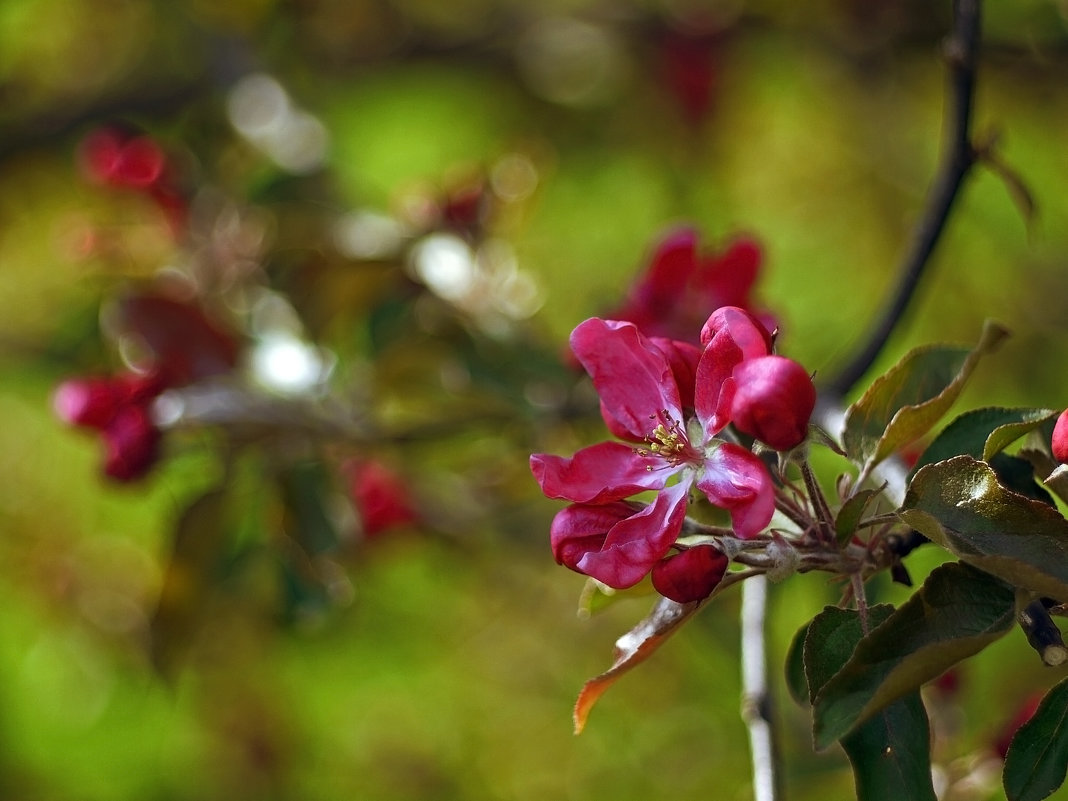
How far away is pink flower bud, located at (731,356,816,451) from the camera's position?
0.76 metres

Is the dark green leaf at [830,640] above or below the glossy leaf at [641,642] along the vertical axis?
above

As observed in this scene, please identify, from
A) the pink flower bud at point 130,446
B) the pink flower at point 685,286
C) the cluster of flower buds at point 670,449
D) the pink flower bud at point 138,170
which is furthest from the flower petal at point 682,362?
the pink flower bud at point 138,170

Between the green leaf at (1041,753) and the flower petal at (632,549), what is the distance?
0.30 m

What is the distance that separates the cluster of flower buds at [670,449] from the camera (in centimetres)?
77

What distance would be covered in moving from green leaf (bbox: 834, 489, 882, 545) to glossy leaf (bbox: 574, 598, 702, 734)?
0.12 m

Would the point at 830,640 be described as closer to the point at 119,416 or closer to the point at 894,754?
the point at 894,754

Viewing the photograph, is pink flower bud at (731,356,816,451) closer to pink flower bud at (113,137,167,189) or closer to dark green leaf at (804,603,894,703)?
dark green leaf at (804,603,894,703)

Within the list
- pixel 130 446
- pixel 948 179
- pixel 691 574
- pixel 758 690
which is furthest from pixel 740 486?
pixel 130 446

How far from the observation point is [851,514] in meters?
0.81

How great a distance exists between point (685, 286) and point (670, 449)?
0.53 meters

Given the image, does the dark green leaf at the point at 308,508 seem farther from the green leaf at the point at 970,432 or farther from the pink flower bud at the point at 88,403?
the green leaf at the point at 970,432

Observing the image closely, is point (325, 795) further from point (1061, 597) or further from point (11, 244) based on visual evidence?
point (1061, 597)

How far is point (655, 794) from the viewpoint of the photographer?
2.66 meters

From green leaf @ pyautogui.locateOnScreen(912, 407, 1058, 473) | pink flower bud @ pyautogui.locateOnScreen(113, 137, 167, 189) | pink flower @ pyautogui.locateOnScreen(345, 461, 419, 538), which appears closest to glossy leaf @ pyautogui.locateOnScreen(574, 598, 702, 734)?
green leaf @ pyautogui.locateOnScreen(912, 407, 1058, 473)
